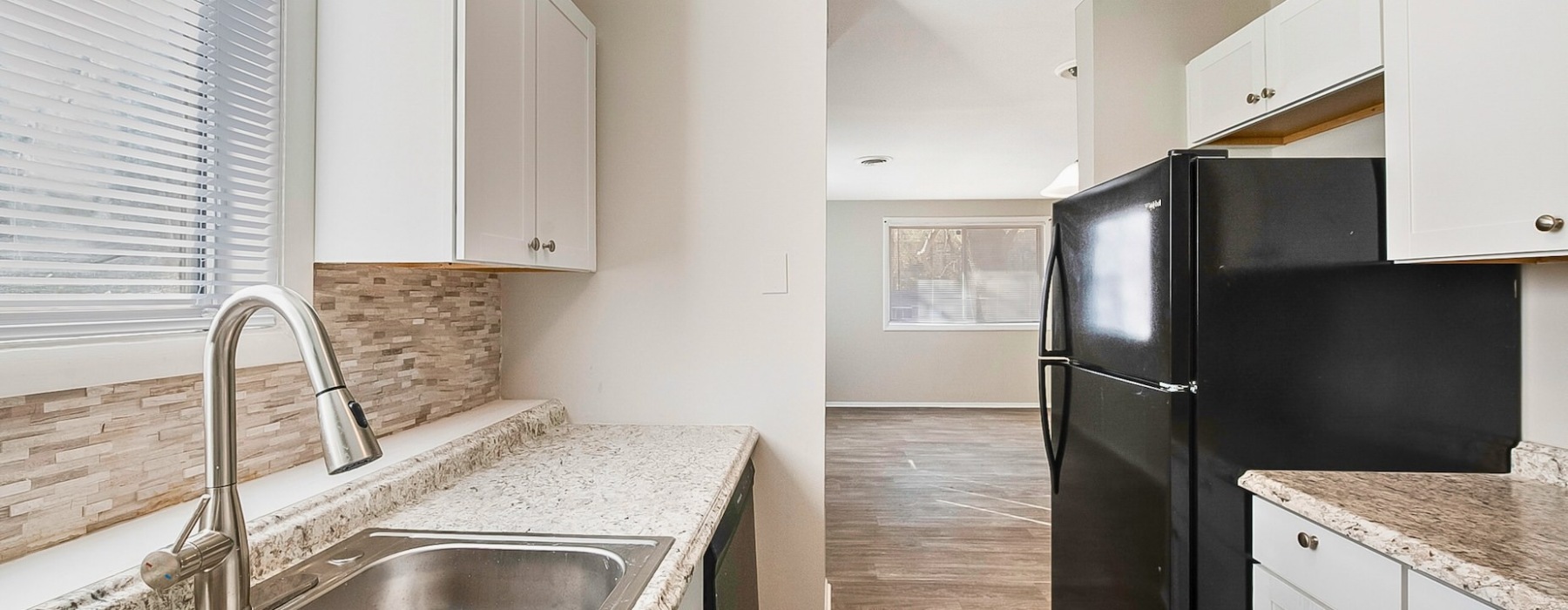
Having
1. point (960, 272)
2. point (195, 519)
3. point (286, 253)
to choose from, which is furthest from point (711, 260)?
point (960, 272)

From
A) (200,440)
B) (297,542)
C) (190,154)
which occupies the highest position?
(190,154)

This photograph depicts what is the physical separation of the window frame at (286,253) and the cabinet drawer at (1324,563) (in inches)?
72.0

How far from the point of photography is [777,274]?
1.88m

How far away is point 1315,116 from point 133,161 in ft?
8.88

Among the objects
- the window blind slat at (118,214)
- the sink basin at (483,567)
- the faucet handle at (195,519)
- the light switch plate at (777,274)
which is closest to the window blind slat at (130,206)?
the window blind slat at (118,214)

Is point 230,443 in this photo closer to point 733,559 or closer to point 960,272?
point 733,559

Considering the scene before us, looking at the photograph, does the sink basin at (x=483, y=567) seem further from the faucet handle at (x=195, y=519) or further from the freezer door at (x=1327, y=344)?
the freezer door at (x=1327, y=344)

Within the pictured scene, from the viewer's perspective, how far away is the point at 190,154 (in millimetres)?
1014

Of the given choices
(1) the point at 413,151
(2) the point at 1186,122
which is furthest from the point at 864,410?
(1) the point at 413,151

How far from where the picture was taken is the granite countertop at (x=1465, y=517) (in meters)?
0.90

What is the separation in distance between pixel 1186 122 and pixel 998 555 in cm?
198

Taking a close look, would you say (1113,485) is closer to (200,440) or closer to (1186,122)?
(1186,122)

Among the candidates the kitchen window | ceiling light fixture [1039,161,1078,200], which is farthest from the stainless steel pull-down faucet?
the kitchen window

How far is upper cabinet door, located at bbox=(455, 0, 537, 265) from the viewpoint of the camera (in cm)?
124
